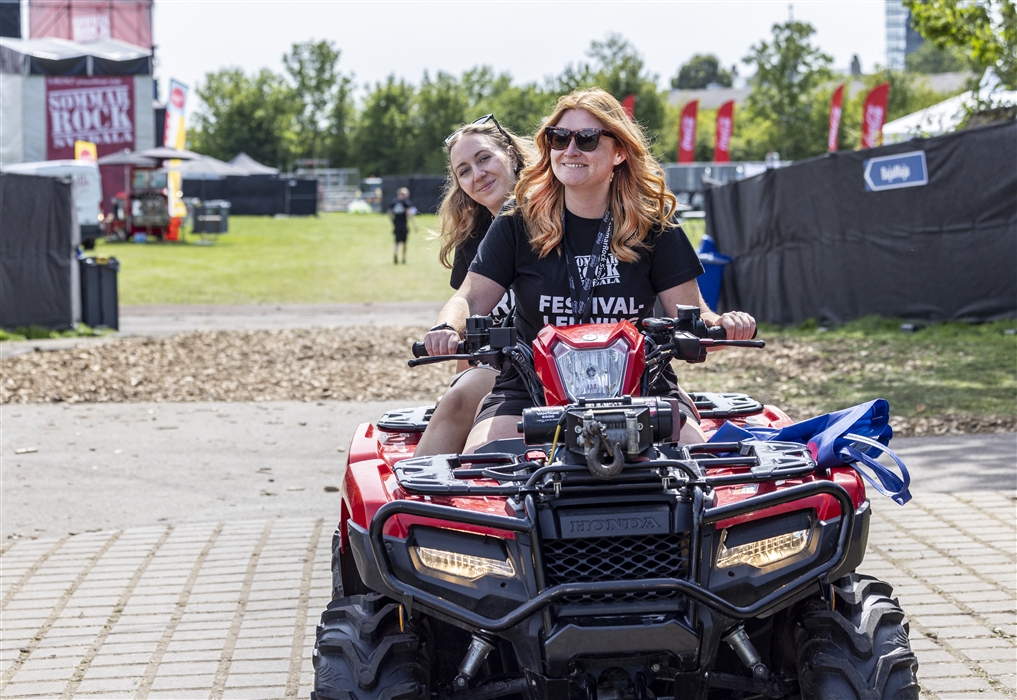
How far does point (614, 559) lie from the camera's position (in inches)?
111

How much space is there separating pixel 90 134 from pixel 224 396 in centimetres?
3889

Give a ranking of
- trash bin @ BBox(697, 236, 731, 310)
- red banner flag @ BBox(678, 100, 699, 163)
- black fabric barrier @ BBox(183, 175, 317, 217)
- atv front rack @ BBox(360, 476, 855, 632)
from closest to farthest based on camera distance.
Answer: atv front rack @ BBox(360, 476, 855, 632)
trash bin @ BBox(697, 236, 731, 310)
red banner flag @ BBox(678, 100, 699, 163)
black fabric barrier @ BBox(183, 175, 317, 217)

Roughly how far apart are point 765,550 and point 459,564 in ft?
2.48

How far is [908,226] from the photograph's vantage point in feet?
44.9

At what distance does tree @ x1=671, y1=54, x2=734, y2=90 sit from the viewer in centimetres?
16688

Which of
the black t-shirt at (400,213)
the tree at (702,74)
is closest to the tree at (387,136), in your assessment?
the black t-shirt at (400,213)

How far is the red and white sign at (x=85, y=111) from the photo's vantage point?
44969mm

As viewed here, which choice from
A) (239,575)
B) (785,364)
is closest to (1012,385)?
(785,364)

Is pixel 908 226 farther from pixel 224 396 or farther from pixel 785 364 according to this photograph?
pixel 224 396

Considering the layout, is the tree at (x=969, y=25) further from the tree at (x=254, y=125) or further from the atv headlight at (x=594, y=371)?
the tree at (x=254, y=125)

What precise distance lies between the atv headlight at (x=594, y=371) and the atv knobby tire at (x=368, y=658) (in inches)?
30.1

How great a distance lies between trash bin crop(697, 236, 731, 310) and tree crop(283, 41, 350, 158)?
2671 inches

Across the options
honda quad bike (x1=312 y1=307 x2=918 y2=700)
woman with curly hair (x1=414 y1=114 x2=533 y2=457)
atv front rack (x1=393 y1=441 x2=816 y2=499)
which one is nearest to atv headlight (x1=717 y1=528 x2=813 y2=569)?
Result: honda quad bike (x1=312 y1=307 x2=918 y2=700)

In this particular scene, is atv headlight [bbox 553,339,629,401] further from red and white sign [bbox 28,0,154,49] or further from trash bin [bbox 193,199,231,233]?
red and white sign [bbox 28,0,154,49]
